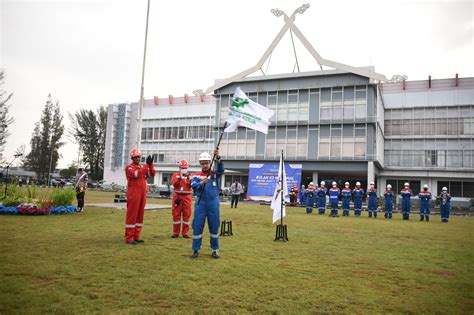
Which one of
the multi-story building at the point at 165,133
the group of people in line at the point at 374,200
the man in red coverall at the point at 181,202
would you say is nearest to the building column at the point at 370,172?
the group of people in line at the point at 374,200

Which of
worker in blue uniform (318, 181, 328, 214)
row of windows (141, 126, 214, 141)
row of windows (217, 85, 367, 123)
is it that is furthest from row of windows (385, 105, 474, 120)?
worker in blue uniform (318, 181, 328, 214)

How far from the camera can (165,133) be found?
2493 inches

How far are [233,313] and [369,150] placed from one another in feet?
123

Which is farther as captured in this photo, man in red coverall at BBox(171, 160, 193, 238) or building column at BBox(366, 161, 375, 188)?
building column at BBox(366, 161, 375, 188)

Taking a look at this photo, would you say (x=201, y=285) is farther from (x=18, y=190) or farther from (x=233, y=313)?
(x=18, y=190)

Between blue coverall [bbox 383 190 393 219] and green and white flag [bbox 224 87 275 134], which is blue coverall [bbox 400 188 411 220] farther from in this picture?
green and white flag [bbox 224 87 275 134]

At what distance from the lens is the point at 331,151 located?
133 ft

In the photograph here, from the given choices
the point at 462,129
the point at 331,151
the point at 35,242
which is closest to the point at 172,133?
the point at 331,151

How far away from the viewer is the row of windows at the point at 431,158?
1747 inches

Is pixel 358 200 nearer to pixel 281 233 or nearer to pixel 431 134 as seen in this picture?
pixel 281 233

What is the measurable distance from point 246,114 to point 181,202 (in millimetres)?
3282

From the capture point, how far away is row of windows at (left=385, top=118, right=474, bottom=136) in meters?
44.7

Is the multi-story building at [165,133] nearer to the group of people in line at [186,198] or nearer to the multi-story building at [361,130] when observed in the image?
the multi-story building at [361,130]

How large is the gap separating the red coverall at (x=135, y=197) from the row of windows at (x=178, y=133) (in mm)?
48825
